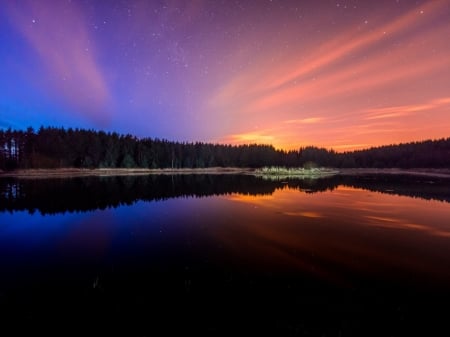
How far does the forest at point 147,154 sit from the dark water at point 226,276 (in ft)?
251

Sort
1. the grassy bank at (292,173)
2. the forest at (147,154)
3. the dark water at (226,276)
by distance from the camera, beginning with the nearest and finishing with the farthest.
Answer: the dark water at (226,276) → the grassy bank at (292,173) → the forest at (147,154)

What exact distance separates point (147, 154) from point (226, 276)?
101752 millimetres

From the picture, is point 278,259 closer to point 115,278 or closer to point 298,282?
point 298,282

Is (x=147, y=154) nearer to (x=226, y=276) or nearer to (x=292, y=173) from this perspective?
(x=292, y=173)

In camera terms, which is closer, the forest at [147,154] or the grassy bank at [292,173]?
the grassy bank at [292,173]

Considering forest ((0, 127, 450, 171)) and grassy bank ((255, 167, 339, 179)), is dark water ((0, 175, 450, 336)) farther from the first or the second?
forest ((0, 127, 450, 171))

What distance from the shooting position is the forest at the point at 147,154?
8194 centimetres

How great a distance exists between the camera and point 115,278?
26.1 feet

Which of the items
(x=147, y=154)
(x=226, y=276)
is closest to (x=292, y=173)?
(x=147, y=154)

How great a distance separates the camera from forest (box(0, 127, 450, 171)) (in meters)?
81.9

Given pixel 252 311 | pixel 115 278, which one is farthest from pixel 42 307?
pixel 252 311

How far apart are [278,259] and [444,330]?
472 centimetres

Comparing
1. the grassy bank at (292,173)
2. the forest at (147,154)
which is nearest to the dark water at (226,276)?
the grassy bank at (292,173)

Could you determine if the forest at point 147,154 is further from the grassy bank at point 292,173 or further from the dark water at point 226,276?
the dark water at point 226,276
